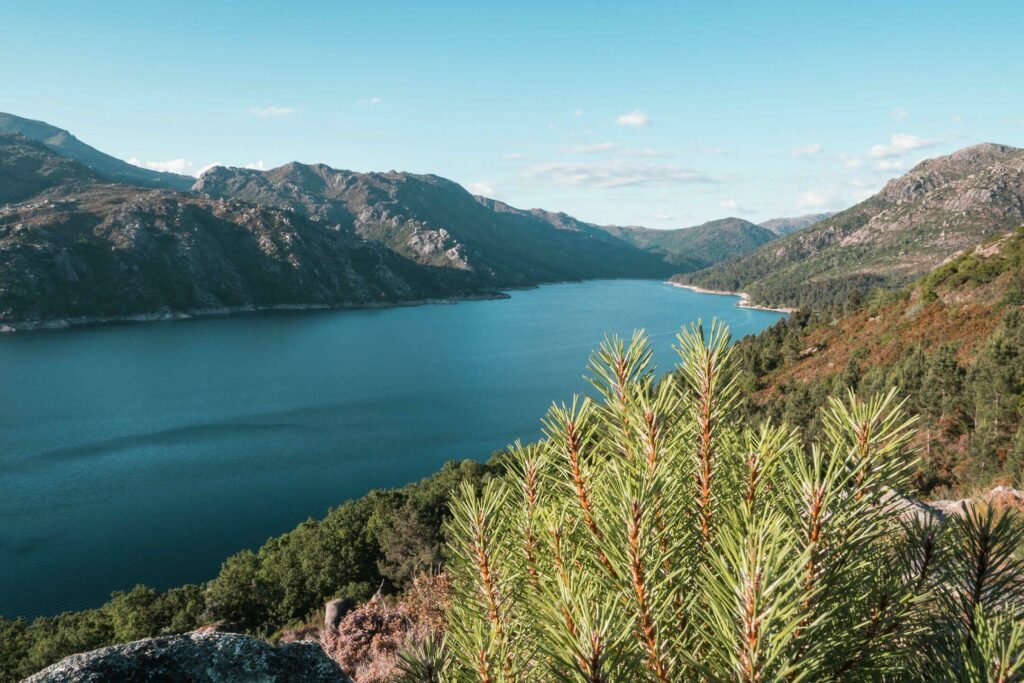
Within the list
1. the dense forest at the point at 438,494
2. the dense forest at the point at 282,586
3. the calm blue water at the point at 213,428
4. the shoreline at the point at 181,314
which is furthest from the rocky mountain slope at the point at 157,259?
the dense forest at the point at 438,494

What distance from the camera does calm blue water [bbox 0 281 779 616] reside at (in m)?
36.9

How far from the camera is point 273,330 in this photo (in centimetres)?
12550

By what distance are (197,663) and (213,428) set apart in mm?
65098

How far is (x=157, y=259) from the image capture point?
502ft

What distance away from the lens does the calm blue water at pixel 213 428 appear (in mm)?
36938

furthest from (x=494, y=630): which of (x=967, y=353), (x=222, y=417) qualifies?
(x=222, y=417)

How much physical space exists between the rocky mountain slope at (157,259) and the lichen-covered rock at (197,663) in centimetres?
14641

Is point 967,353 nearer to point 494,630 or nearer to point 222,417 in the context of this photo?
point 494,630

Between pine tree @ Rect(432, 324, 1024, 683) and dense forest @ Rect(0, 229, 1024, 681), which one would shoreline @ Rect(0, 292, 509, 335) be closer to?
dense forest @ Rect(0, 229, 1024, 681)

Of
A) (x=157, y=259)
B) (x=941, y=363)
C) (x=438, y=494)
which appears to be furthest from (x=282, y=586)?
(x=157, y=259)

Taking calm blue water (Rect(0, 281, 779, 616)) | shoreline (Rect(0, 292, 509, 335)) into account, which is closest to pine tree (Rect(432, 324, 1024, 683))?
calm blue water (Rect(0, 281, 779, 616))

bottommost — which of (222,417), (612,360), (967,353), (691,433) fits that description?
(222,417)

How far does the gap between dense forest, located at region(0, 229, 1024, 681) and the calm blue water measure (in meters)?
7.52

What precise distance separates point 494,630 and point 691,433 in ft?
3.11
